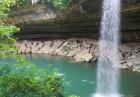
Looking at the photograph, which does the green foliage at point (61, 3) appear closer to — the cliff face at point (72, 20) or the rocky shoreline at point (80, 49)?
the cliff face at point (72, 20)

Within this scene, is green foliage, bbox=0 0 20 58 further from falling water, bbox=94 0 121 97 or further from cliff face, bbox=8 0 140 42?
cliff face, bbox=8 0 140 42

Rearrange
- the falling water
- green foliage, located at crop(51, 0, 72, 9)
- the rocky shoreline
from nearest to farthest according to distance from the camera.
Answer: the falling water < the rocky shoreline < green foliage, located at crop(51, 0, 72, 9)

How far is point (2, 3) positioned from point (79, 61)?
1042cm

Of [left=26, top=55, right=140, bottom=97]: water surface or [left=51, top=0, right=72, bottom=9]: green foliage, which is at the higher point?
[left=51, top=0, right=72, bottom=9]: green foliage

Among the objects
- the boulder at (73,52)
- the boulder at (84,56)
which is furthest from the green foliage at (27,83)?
the boulder at (73,52)

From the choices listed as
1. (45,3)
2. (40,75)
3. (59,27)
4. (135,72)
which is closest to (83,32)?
(59,27)

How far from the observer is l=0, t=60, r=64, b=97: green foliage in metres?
4.43

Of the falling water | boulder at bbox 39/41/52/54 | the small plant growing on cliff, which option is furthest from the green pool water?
boulder at bbox 39/41/52/54

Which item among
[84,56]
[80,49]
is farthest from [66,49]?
[84,56]

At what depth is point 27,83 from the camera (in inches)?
174

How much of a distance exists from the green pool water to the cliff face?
1.58 m

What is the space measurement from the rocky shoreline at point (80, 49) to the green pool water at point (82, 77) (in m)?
0.65

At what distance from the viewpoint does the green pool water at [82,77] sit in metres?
10.1

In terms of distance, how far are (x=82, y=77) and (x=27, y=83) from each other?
25.5 ft
